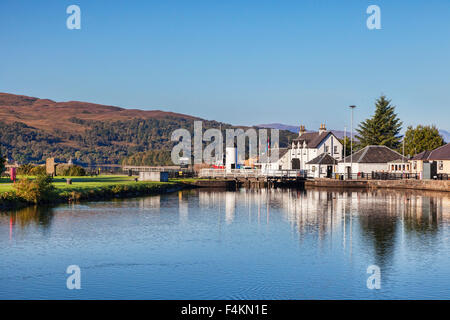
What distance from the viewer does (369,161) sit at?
9812cm

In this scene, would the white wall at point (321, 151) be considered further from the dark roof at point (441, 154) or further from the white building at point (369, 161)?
the dark roof at point (441, 154)

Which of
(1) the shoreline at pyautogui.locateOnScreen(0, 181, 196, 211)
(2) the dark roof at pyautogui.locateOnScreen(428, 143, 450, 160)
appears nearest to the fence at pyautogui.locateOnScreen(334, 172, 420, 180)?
(2) the dark roof at pyautogui.locateOnScreen(428, 143, 450, 160)

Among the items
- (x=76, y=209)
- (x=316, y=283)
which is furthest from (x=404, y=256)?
(x=76, y=209)

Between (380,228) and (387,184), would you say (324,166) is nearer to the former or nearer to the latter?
(387,184)

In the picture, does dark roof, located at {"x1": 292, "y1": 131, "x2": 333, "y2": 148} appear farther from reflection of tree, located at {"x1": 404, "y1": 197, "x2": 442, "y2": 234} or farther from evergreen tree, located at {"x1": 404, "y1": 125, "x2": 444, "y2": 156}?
reflection of tree, located at {"x1": 404, "y1": 197, "x2": 442, "y2": 234}

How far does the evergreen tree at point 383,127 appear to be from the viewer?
130 meters

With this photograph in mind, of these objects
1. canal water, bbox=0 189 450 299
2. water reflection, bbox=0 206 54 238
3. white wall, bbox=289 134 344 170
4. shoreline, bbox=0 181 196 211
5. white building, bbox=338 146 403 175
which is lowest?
canal water, bbox=0 189 450 299

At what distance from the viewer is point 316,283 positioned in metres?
22.5

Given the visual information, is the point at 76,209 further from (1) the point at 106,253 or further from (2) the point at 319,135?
(2) the point at 319,135

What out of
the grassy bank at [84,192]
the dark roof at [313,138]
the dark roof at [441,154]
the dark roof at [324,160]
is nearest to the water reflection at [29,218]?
the grassy bank at [84,192]

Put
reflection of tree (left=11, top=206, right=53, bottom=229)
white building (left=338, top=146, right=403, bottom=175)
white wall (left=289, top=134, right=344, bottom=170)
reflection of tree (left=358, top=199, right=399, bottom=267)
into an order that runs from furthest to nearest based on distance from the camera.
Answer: white wall (left=289, top=134, right=344, bottom=170) < white building (left=338, top=146, right=403, bottom=175) < reflection of tree (left=11, top=206, right=53, bottom=229) < reflection of tree (left=358, top=199, right=399, bottom=267)

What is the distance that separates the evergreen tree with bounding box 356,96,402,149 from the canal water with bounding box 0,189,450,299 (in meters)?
85.1

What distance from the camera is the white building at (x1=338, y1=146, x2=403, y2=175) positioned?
98.1 metres

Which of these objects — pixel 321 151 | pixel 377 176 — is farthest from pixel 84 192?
pixel 321 151
